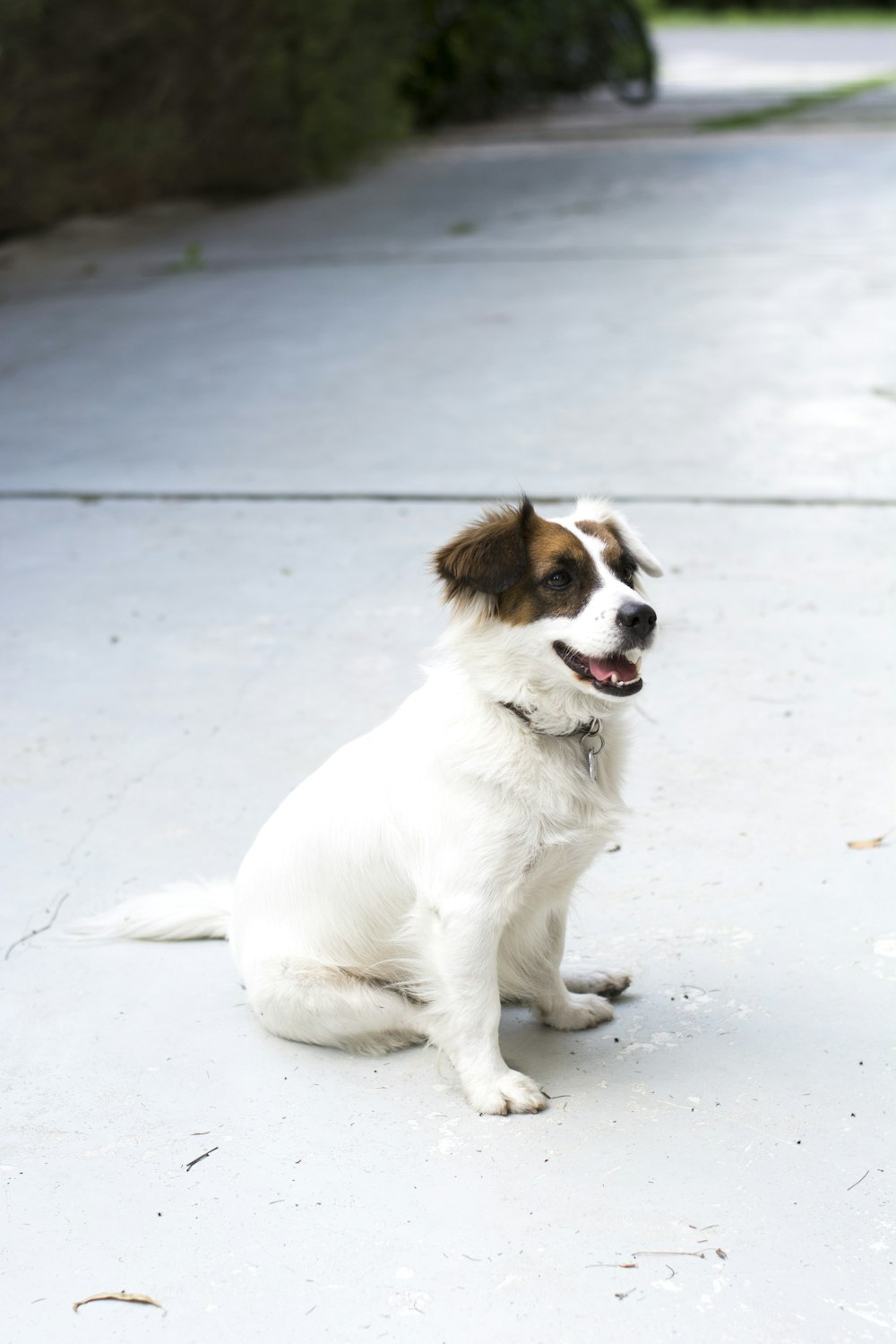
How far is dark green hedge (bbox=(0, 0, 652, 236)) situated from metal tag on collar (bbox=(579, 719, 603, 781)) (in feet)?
26.7

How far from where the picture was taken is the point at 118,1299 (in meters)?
2.17

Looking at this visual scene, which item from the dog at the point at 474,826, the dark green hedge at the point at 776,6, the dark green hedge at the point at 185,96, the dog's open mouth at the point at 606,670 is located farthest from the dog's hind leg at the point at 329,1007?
the dark green hedge at the point at 776,6

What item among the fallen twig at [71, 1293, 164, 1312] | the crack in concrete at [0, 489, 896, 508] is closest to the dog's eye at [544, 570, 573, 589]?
the fallen twig at [71, 1293, 164, 1312]

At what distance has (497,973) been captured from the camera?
2764 mm

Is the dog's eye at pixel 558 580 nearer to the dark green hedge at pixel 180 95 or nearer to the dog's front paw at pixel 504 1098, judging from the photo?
the dog's front paw at pixel 504 1098

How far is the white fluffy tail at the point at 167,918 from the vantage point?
312cm

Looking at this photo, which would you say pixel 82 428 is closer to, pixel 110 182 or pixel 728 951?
pixel 728 951

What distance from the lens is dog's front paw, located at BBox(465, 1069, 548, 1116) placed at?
2570 millimetres

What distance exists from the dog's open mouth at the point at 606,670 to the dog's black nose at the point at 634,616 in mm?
53

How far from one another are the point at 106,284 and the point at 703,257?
3.80 m

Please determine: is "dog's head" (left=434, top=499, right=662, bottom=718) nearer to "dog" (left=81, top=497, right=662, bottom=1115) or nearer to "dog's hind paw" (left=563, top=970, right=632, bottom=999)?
"dog" (left=81, top=497, right=662, bottom=1115)

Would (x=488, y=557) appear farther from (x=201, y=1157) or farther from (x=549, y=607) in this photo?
(x=201, y=1157)

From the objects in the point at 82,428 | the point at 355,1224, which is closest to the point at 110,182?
the point at 82,428

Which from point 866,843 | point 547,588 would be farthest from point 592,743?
point 866,843
